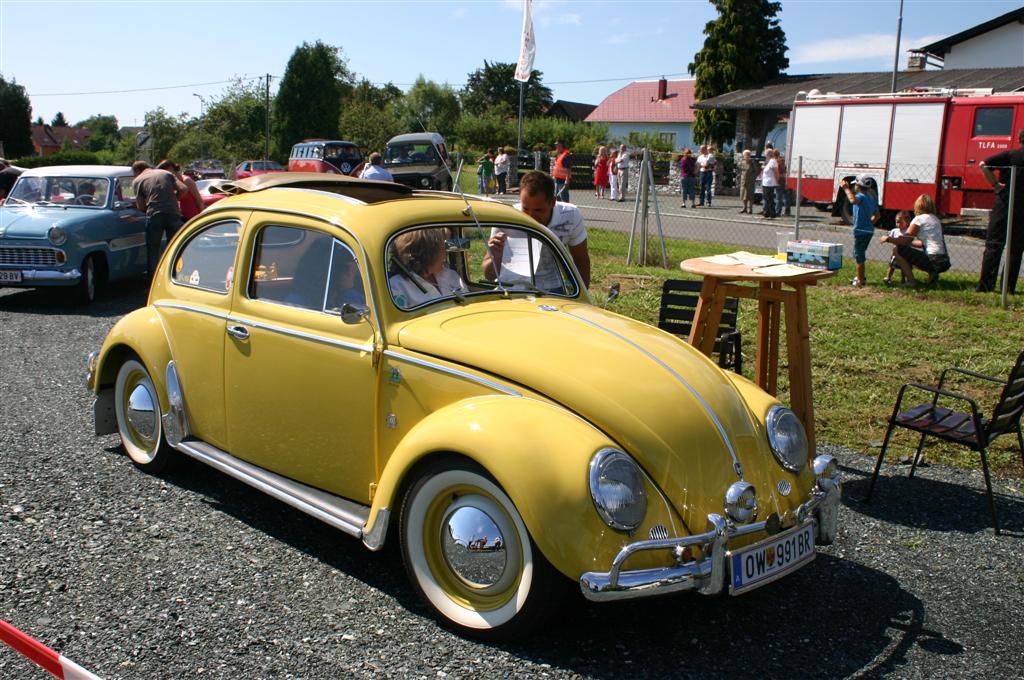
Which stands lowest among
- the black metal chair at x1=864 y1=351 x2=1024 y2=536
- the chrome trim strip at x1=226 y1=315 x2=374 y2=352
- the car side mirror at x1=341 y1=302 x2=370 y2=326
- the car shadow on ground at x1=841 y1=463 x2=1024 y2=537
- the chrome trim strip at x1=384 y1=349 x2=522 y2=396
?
the car shadow on ground at x1=841 y1=463 x2=1024 y2=537

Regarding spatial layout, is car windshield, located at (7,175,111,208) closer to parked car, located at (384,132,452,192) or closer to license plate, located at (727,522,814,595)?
license plate, located at (727,522,814,595)

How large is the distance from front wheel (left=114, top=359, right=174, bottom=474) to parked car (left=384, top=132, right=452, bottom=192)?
2024 centimetres

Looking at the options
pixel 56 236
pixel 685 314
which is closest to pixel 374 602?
pixel 685 314

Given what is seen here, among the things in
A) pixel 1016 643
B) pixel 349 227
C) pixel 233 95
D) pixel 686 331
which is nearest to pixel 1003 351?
pixel 686 331

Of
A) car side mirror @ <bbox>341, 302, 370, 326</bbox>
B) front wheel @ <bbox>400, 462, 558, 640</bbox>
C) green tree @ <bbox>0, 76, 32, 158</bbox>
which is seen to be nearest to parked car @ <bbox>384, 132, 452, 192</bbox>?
car side mirror @ <bbox>341, 302, 370, 326</bbox>

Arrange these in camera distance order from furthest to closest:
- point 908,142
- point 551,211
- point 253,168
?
1. point 253,168
2. point 908,142
3. point 551,211

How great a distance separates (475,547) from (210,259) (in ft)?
8.46

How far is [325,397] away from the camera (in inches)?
164

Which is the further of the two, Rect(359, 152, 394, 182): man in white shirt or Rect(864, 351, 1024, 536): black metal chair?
Rect(359, 152, 394, 182): man in white shirt

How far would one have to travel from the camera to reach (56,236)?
10.6 meters

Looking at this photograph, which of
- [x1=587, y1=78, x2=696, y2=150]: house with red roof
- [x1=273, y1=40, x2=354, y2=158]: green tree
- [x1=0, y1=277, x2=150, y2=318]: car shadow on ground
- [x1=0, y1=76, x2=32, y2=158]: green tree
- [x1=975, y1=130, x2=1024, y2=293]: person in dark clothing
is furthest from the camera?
[x1=0, y1=76, x2=32, y2=158]: green tree

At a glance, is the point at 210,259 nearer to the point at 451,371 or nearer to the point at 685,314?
the point at 451,371

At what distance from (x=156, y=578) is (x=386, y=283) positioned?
1.69 m

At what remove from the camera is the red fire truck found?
789 inches
